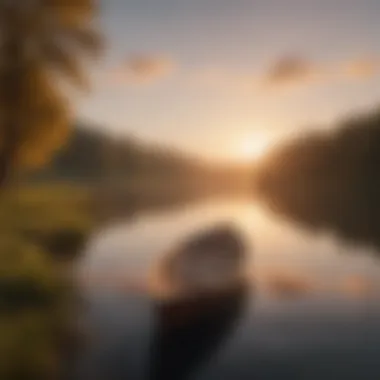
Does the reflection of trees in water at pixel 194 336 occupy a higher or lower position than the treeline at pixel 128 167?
lower

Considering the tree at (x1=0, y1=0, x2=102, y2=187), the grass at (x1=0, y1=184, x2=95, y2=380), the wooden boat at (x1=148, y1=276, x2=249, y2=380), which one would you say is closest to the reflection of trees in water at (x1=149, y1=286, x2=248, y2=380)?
the wooden boat at (x1=148, y1=276, x2=249, y2=380)

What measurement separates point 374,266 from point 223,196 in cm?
24

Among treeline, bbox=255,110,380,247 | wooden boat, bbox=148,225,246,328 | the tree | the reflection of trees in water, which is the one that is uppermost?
the tree

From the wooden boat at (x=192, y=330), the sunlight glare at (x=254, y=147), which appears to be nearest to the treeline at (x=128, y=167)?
the sunlight glare at (x=254, y=147)

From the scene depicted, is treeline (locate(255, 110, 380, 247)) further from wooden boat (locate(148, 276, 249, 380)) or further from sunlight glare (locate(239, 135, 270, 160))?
wooden boat (locate(148, 276, 249, 380))

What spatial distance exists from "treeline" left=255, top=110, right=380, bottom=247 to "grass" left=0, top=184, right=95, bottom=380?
11.6 inches

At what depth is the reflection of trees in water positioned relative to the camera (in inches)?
38.9

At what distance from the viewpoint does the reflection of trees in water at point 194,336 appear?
3.24 ft

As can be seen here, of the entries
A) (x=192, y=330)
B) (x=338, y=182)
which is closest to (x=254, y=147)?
(x=338, y=182)

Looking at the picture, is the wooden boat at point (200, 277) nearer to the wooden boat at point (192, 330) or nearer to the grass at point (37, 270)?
the wooden boat at point (192, 330)

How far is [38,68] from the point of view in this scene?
3.30 ft

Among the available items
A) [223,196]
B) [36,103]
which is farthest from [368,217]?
[36,103]

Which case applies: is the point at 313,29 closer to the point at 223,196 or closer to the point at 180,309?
the point at 223,196

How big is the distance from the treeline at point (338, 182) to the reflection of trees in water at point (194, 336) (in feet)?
0.50
